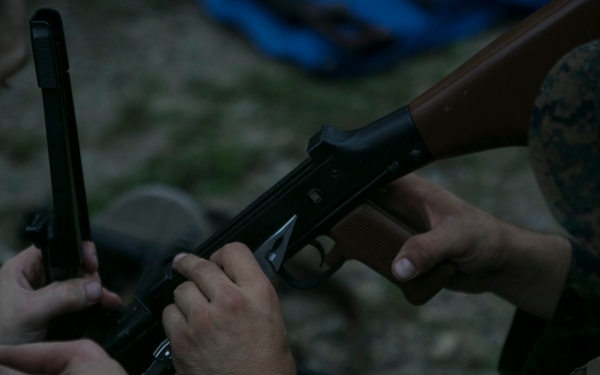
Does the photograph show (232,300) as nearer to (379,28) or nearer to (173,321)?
(173,321)

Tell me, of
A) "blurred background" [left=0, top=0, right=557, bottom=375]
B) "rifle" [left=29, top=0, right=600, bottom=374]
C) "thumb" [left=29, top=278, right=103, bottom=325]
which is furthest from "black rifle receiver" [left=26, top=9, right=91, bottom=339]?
"blurred background" [left=0, top=0, right=557, bottom=375]

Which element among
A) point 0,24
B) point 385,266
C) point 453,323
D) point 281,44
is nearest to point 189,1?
point 281,44

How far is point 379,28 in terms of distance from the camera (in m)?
4.79

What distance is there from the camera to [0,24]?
1.94m

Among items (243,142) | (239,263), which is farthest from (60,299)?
(243,142)

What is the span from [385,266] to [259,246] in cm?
26

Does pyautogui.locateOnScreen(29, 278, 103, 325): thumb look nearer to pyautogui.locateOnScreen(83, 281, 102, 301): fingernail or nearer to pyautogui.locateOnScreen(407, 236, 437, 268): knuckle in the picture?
pyautogui.locateOnScreen(83, 281, 102, 301): fingernail

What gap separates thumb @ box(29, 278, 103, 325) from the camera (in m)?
1.60

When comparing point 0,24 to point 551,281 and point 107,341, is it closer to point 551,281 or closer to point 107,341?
point 107,341

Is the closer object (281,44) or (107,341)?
(107,341)

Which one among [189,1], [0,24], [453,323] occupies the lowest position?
[453,323]

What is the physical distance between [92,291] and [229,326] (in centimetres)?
36

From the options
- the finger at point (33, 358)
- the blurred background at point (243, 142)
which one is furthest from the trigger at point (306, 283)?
the blurred background at point (243, 142)

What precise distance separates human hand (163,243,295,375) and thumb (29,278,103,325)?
8.8 inches
